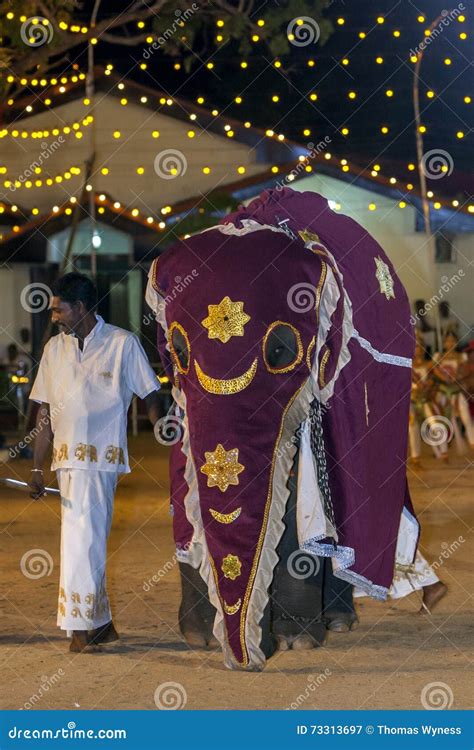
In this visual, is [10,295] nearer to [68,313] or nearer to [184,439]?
[68,313]

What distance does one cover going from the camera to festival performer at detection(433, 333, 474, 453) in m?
14.7

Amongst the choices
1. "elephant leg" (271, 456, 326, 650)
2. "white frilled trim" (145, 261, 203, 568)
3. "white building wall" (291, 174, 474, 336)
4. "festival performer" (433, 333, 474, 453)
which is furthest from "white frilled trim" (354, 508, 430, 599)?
"white building wall" (291, 174, 474, 336)

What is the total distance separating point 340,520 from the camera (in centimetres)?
620

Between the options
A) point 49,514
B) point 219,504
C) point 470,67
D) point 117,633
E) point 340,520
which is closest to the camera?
point 219,504

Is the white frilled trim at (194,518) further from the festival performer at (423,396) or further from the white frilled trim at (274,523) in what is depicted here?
the festival performer at (423,396)

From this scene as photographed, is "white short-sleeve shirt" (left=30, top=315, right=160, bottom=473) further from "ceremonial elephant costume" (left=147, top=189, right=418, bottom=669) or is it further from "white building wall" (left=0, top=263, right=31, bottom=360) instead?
"white building wall" (left=0, top=263, right=31, bottom=360)

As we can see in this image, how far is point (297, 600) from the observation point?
6406 millimetres

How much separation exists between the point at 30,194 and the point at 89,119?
1.36 metres

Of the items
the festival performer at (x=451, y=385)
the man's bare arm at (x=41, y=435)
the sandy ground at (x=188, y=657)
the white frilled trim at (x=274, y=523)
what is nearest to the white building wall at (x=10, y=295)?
the festival performer at (x=451, y=385)

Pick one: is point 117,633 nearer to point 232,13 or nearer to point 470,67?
point 232,13

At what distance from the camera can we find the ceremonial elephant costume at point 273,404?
5691mm

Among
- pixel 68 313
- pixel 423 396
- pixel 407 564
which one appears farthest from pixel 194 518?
pixel 423 396
